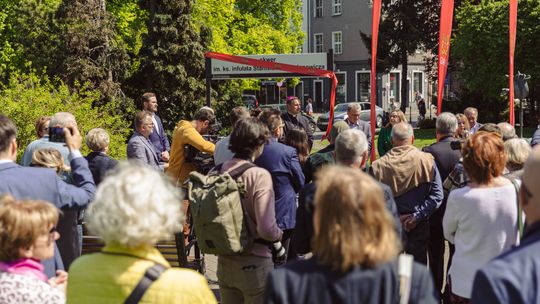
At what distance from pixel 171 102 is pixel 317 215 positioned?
22842mm

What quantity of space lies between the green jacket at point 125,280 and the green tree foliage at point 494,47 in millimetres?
30205

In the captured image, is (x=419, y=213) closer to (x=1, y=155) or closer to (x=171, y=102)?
(x=1, y=155)

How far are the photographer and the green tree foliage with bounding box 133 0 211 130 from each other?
1732cm

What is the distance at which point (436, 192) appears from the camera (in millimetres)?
5629

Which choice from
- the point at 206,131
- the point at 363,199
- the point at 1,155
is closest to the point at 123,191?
the point at 363,199

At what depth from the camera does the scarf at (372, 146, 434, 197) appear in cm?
546

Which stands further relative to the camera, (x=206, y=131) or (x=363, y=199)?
(x=206, y=131)

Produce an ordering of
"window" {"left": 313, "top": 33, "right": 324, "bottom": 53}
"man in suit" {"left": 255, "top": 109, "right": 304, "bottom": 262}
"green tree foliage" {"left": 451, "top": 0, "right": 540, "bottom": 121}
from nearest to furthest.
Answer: "man in suit" {"left": 255, "top": 109, "right": 304, "bottom": 262}, "green tree foliage" {"left": 451, "top": 0, "right": 540, "bottom": 121}, "window" {"left": 313, "top": 33, "right": 324, "bottom": 53}

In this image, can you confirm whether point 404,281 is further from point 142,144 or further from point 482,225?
point 142,144

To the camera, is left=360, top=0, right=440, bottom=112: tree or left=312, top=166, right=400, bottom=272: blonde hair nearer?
left=312, top=166, right=400, bottom=272: blonde hair

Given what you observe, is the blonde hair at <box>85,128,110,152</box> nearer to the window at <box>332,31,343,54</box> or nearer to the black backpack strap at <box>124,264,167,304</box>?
the black backpack strap at <box>124,264,167,304</box>

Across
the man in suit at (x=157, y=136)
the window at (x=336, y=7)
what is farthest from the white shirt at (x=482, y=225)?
the window at (x=336, y=7)

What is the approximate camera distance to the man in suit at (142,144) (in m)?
7.50

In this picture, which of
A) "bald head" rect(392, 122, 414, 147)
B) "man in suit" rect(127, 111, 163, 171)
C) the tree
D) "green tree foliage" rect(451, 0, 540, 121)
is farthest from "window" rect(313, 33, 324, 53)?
"bald head" rect(392, 122, 414, 147)
